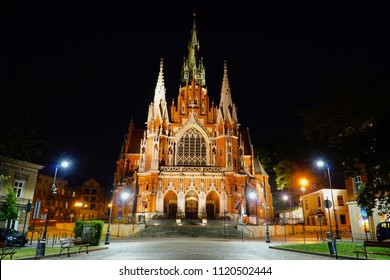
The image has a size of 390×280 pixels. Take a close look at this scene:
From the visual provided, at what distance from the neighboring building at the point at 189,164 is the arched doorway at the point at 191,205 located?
141mm

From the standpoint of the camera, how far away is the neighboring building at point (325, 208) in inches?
1502

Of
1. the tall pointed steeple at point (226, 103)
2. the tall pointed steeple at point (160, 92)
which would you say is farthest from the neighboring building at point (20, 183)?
the tall pointed steeple at point (226, 103)

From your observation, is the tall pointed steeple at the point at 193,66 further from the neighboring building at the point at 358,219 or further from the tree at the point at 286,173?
the neighboring building at the point at 358,219

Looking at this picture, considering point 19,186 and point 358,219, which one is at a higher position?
point 19,186

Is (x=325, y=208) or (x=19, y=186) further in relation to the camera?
(x=325, y=208)

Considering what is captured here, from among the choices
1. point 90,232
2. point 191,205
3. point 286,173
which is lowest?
point 90,232

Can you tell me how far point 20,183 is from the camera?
31.0 m

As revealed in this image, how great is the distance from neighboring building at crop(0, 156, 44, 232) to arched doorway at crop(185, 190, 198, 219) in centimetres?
1975

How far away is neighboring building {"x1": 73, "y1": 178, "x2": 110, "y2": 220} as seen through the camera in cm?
7594

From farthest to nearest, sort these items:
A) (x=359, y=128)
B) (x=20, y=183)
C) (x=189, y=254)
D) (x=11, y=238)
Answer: (x=20, y=183), (x=359, y=128), (x=11, y=238), (x=189, y=254)

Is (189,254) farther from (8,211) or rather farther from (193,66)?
(193,66)

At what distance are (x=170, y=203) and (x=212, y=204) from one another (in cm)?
624

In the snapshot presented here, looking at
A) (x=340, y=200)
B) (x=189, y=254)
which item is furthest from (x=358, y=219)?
(x=189, y=254)
